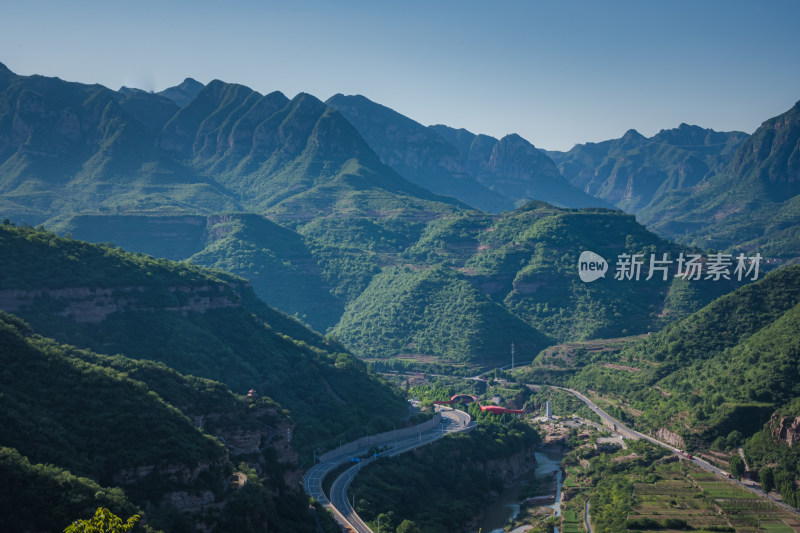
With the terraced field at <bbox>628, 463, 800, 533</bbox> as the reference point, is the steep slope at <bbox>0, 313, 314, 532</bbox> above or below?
above

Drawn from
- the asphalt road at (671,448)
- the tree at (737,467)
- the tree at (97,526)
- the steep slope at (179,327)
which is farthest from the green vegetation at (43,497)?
the tree at (737,467)

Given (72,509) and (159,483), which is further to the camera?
(159,483)

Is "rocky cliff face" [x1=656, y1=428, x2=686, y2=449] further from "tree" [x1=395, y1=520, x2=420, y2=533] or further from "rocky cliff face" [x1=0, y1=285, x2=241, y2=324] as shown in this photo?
"rocky cliff face" [x1=0, y1=285, x2=241, y2=324]

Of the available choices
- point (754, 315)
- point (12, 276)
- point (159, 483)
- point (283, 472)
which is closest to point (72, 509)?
point (159, 483)

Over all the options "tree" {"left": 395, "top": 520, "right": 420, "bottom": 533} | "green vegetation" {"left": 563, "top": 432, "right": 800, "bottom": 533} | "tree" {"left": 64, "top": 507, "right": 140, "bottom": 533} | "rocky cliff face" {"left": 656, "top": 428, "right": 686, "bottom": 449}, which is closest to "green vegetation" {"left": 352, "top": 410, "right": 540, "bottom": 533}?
"tree" {"left": 395, "top": 520, "right": 420, "bottom": 533}

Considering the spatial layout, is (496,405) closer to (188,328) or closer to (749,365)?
(749,365)
